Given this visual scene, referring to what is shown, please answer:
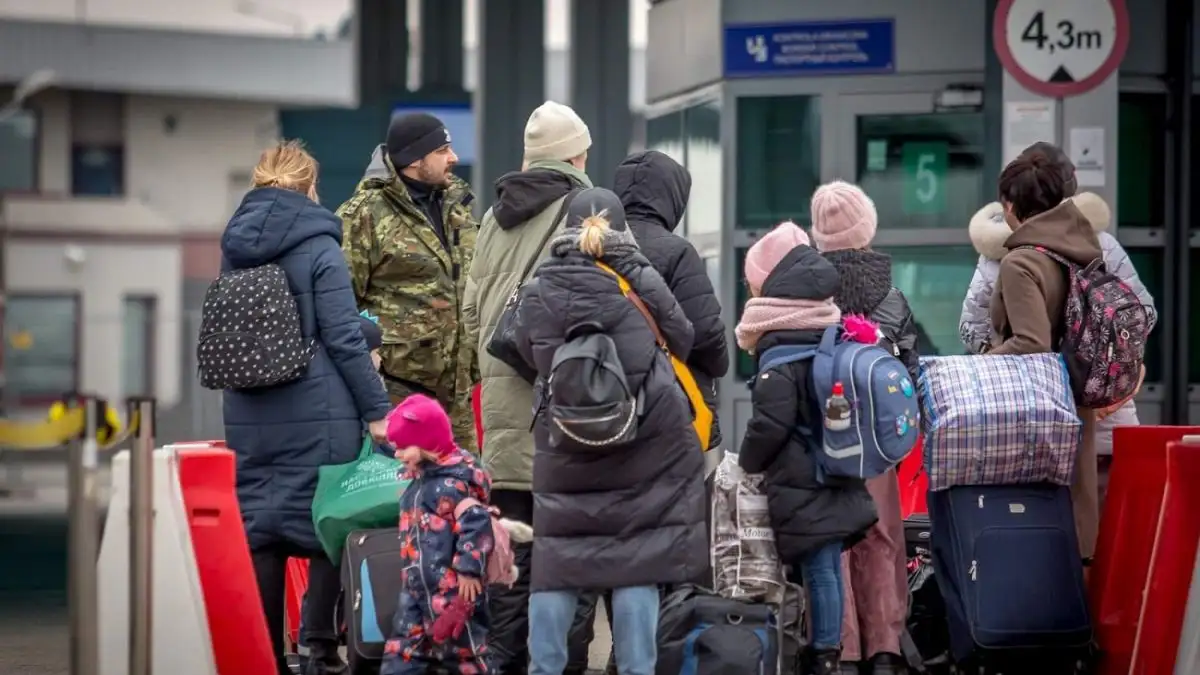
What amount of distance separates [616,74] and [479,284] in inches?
470

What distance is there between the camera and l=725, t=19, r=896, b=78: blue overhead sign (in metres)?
13.1

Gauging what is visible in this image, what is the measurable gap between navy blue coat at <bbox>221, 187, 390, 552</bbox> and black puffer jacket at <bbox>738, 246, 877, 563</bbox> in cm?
127

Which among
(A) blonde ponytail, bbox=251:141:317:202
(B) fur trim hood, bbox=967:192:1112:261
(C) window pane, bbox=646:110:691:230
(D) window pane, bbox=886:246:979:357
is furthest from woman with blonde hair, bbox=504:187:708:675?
(C) window pane, bbox=646:110:691:230

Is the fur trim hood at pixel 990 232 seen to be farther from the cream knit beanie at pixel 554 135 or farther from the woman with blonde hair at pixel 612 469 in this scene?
the woman with blonde hair at pixel 612 469

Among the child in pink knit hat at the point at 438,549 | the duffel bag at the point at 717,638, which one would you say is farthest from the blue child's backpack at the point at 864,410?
the child in pink knit hat at the point at 438,549

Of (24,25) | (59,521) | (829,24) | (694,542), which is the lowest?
(59,521)

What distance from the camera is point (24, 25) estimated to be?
42.9 meters

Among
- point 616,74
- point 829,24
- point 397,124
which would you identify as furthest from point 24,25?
point 397,124

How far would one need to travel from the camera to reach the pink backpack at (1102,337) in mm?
8023

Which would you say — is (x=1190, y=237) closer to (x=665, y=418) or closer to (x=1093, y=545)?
(x=1093, y=545)

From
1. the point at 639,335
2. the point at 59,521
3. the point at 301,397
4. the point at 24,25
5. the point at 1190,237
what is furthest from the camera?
the point at 24,25

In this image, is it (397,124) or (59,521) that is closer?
(397,124)

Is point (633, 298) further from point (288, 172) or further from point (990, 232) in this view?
point (990, 232)

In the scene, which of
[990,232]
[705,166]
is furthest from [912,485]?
[705,166]
